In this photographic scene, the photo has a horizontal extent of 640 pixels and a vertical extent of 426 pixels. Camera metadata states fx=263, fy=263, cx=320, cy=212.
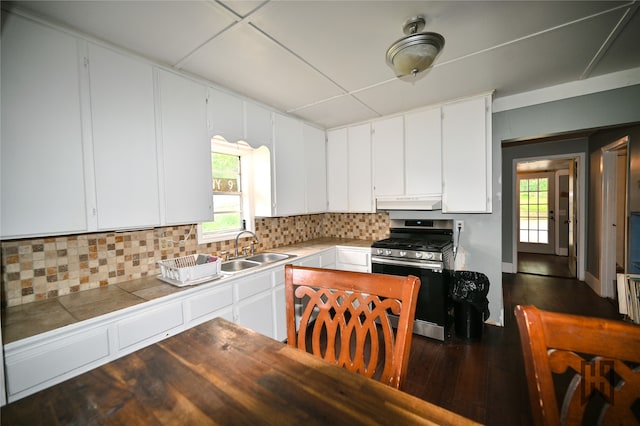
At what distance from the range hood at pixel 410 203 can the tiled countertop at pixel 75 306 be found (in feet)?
7.68

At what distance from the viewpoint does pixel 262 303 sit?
2266 mm

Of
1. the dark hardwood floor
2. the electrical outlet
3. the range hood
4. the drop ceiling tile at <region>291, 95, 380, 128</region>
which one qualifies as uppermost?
the drop ceiling tile at <region>291, 95, 380, 128</region>

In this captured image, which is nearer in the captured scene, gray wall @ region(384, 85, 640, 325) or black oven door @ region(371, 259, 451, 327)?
gray wall @ region(384, 85, 640, 325)

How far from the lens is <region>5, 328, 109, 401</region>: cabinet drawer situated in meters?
1.13

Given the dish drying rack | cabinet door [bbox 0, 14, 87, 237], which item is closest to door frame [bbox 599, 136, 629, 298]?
the dish drying rack

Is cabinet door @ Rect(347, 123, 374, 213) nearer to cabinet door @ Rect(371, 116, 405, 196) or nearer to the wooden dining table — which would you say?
cabinet door @ Rect(371, 116, 405, 196)

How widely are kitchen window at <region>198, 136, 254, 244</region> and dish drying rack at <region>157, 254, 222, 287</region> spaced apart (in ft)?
1.49

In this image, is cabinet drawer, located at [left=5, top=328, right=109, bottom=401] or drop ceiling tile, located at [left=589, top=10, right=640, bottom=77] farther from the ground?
drop ceiling tile, located at [left=589, top=10, right=640, bottom=77]

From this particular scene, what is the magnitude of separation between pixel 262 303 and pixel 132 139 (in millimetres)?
1563

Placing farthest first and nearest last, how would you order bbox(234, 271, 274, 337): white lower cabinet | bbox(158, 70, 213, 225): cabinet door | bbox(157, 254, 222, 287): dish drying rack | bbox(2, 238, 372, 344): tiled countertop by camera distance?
bbox(234, 271, 274, 337): white lower cabinet
bbox(158, 70, 213, 225): cabinet door
bbox(157, 254, 222, 287): dish drying rack
bbox(2, 238, 372, 344): tiled countertop

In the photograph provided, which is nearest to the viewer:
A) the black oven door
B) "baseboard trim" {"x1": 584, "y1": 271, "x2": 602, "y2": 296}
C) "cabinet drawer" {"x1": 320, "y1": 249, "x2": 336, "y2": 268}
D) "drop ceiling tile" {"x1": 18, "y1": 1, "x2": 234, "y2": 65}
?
"drop ceiling tile" {"x1": 18, "y1": 1, "x2": 234, "y2": 65}

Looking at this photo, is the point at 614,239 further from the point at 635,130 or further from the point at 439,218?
the point at 439,218

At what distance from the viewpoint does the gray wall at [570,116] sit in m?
2.26

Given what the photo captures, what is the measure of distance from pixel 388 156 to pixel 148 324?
281 cm
